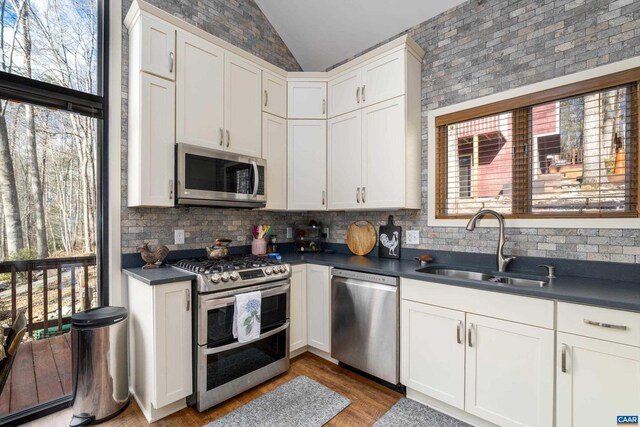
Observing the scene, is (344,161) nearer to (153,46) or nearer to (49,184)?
(153,46)

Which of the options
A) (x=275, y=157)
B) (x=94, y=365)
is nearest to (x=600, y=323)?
(x=275, y=157)

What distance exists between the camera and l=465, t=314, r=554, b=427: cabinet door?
1.61 meters

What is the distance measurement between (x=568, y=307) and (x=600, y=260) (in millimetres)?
676

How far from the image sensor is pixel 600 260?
1.94 m

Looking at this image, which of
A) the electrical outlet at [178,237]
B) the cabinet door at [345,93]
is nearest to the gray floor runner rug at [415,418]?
the electrical outlet at [178,237]

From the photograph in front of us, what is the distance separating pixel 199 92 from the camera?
243cm

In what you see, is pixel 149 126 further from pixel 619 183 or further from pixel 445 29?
pixel 619 183

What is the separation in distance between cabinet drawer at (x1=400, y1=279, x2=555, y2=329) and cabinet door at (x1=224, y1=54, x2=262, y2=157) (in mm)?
1764

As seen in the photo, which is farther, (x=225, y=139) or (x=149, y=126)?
(x=225, y=139)

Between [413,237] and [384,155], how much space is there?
79 cm

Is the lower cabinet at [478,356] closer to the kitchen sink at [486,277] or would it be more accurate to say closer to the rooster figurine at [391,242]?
the kitchen sink at [486,277]

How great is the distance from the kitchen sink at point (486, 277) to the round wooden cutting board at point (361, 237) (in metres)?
0.75

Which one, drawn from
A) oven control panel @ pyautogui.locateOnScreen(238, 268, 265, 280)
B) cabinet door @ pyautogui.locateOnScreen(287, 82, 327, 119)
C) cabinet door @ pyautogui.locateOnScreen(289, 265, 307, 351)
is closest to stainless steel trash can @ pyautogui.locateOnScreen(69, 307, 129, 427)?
oven control panel @ pyautogui.locateOnScreen(238, 268, 265, 280)

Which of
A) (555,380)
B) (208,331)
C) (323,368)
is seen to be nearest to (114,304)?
(208,331)
